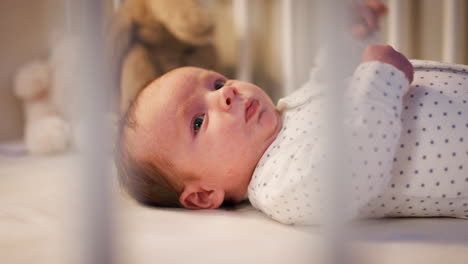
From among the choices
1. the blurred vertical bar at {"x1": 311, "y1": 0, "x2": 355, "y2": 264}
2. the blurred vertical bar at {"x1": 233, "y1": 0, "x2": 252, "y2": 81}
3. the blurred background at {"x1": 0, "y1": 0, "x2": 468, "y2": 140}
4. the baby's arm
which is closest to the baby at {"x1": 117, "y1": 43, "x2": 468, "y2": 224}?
the baby's arm

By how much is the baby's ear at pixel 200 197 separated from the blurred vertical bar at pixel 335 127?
0.46 meters

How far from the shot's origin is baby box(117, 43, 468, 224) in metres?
0.58

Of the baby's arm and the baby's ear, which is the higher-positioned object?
the baby's arm

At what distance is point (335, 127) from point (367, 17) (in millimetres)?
565

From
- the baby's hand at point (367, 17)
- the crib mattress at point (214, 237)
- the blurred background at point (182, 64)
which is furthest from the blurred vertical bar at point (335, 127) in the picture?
the baby's hand at point (367, 17)

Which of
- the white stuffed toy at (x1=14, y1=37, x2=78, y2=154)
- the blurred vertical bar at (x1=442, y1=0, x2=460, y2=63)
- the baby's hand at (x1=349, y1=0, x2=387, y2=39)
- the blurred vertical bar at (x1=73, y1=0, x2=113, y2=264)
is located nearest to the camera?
the blurred vertical bar at (x1=73, y1=0, x2=113, y2=264)

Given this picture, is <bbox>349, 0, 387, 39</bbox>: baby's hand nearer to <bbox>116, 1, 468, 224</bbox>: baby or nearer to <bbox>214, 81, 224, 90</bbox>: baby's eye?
<bbox>116, 1, 468, 224</bbox>: baby

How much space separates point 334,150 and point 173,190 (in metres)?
0.49

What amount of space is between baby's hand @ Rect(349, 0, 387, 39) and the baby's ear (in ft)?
1.24

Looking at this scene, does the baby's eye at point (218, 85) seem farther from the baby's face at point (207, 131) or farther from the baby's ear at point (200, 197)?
the baby's ear at point (200, 197)

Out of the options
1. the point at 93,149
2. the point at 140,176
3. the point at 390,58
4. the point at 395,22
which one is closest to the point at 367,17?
the point at 390,58

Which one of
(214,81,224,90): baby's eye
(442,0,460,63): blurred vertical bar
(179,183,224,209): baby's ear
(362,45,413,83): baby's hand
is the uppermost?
(442,0,460,63): blurred vertical bar

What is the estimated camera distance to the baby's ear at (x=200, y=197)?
75 cm

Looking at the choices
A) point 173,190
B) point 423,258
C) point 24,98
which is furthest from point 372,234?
point 24,98
